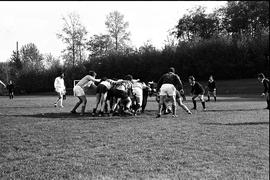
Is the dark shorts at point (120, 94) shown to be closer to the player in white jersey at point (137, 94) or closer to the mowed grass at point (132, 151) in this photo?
the player in white jersey at point (137, 94)

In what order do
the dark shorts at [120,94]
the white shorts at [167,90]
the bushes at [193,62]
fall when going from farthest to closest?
the bushes at [193,62], the dark shorts at [120,94], the white shorts at [167,90]

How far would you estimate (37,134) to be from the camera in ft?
Result: 31.2

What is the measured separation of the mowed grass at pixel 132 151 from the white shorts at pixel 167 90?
239 centimetres

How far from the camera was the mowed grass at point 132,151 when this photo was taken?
241 inches

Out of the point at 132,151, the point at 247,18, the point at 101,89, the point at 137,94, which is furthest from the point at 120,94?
the point at 247,18

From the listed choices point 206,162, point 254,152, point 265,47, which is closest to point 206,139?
point 254,152

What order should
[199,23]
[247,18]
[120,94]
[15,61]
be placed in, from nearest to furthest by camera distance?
[15,61] → [120,94] → [247,18] → [199,23]

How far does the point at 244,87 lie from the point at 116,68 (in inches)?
880

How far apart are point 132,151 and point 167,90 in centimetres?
645

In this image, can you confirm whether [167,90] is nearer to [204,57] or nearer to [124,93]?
[124,93]

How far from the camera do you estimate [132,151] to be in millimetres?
7613

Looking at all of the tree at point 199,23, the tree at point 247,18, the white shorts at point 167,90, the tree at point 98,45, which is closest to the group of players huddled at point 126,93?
the white shorts at point 167,90

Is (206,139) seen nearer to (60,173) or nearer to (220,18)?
(60,173)

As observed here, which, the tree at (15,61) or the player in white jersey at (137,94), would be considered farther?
the player in white jersey at (137,94)
